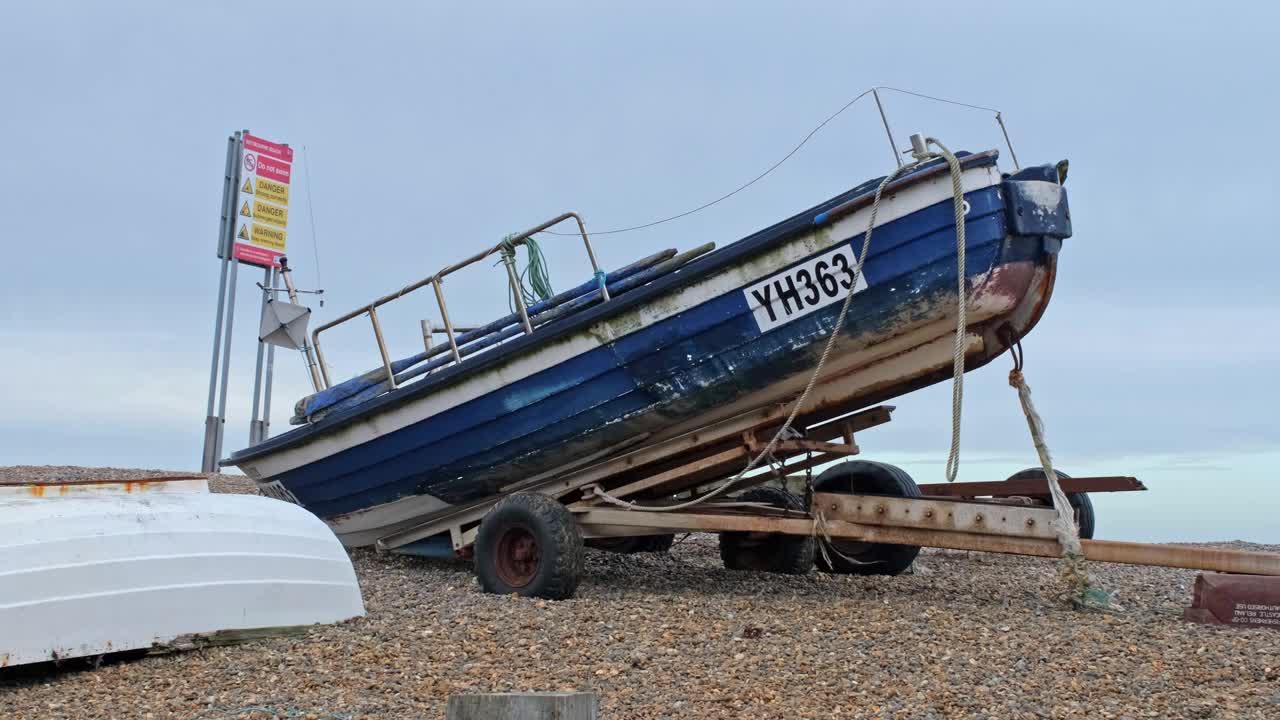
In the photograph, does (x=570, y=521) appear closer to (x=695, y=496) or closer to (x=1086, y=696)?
(x=695, y=496)

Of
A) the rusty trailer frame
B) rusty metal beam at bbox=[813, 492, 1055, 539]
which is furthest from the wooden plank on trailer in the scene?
rusty metal beam at bbox=[813, 492, 1055, 539]

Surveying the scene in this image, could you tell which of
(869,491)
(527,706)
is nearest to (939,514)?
(869,491)

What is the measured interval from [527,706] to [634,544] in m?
7.07

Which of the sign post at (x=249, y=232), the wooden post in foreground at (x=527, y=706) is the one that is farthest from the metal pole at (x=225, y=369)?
the wooden post in foreground at (x=527, y=706)

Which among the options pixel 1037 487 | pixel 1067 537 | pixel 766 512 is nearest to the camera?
pixel 1067 537

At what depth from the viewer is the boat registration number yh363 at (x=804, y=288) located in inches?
285

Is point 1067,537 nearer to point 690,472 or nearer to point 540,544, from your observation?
point 690,472

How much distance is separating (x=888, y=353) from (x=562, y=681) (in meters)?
3.19

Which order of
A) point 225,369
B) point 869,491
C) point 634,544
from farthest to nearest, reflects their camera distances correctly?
point 225,369, point 634,544, point 869,491

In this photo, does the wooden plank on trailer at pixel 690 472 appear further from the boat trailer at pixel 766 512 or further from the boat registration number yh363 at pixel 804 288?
the boat registration number yh363 at pixel 804 288

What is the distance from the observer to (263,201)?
16984 mm

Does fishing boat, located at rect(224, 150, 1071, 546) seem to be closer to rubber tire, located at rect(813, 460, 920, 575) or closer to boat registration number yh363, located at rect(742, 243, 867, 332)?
boat registration number yh363, located at rect(742, 243, 867, 332)

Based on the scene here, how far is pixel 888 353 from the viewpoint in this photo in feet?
24.8

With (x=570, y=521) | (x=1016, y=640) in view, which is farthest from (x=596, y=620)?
(x=1016, y=640)
